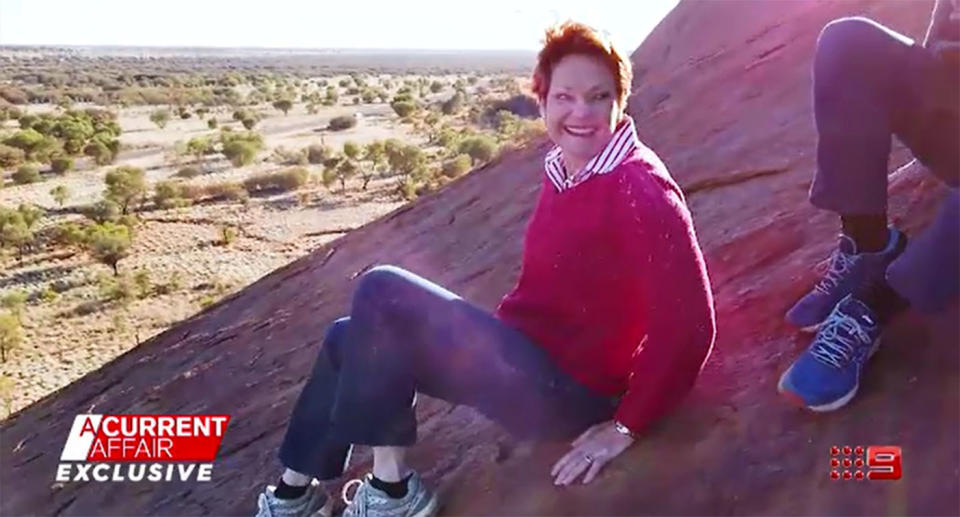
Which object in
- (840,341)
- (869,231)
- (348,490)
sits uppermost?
(869,231)

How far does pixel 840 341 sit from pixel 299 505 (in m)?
1.04

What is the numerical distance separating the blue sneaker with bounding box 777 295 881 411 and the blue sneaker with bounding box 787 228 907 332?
0.17 ft

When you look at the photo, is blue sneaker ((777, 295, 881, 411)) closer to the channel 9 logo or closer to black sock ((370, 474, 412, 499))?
the channel 9 logo

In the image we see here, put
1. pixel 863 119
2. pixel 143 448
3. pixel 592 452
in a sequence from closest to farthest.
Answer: pixel 863 119 < pixel 592 452 < pixel 143 448

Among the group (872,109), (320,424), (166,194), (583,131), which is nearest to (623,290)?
(583,131)

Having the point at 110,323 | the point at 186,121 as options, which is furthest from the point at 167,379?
the point at 186,121

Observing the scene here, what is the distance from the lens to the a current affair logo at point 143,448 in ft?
8.82

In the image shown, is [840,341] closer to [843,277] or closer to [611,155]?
[843,277]

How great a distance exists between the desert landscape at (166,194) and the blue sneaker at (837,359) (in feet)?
2.42

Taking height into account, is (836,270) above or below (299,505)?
above

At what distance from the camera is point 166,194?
55.9 ft

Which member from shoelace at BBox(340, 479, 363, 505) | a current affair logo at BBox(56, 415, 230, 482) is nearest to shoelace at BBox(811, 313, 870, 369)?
shoelace at BBox(340, 479, 363, 505)

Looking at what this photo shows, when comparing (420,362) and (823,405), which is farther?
(420,362)

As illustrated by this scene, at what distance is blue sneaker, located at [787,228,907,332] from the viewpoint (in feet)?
5.52
